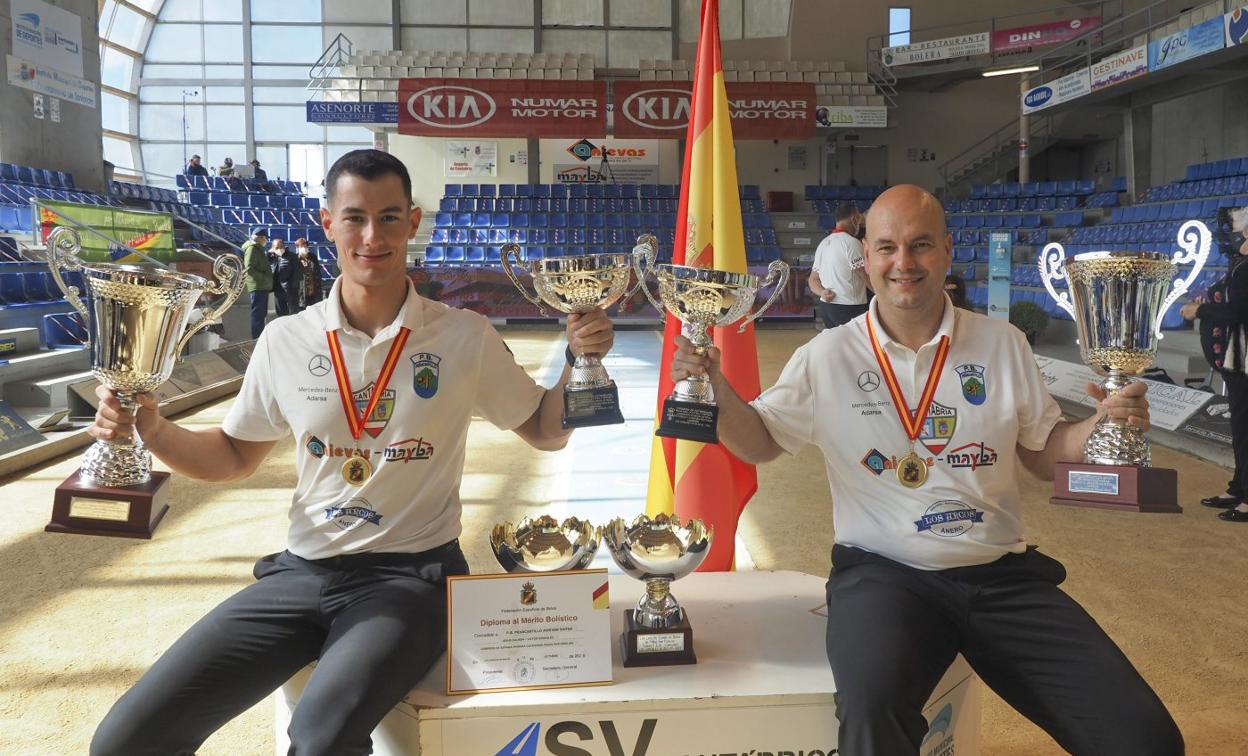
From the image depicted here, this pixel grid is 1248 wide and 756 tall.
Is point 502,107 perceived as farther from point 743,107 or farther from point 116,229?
point 116,229

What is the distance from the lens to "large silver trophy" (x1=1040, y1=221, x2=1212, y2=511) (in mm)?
1832

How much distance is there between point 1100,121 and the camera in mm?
17984

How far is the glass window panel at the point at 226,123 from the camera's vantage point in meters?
21.6

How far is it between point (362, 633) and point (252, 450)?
23.7 inches

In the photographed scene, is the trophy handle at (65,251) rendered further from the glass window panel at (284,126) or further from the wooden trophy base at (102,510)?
the glass window panel at (284,126)

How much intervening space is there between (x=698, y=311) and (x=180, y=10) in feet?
78.0

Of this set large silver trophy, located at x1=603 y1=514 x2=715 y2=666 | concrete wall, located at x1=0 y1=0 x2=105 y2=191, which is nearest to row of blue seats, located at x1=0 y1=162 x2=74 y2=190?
concrete wall, located at x1=0 y1=0 x2=105 y2=191

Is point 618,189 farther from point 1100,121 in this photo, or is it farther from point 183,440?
point 183,440

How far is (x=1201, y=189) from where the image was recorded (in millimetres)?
12242

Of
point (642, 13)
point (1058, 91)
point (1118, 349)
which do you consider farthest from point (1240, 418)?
point (642, 13)

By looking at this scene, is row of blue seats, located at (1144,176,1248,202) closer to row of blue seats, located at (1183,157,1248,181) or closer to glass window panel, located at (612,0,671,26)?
row of blue seats, located at (1183,157,1248,181)

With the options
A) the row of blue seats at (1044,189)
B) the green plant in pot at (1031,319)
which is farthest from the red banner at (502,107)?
the green plant in pot at (1031,319)

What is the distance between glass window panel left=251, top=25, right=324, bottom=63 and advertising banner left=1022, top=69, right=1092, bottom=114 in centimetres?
1508

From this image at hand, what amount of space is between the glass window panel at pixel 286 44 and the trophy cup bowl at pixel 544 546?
21.8 meters
